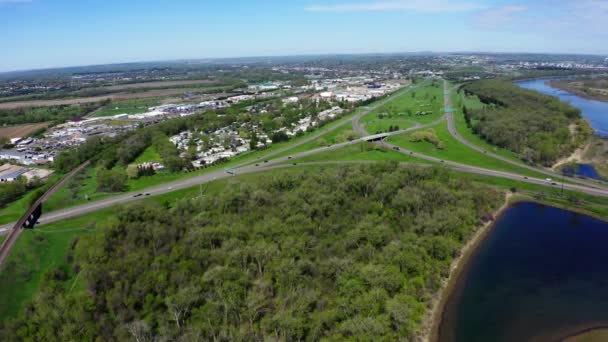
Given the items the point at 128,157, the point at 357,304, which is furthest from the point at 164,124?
the point at 357,304

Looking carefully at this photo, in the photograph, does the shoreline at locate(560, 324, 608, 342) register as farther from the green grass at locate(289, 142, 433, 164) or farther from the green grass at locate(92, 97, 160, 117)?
the green grass at locate(92, 97, 160, 117)

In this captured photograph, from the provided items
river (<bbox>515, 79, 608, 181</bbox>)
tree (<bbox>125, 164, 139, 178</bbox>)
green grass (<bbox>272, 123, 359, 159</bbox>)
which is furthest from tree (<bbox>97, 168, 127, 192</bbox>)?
river (<bbox>515, 79, 608, 181</bbox>)

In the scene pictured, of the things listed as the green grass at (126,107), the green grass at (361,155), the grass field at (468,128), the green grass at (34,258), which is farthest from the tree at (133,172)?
the green grass at (126,107)

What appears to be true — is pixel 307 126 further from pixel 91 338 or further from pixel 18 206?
pixel 91 338

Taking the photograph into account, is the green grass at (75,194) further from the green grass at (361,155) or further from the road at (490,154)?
the road at (490,154)

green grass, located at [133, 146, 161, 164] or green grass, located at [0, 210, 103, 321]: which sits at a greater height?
green grass, located at [133, 146, 161, 164]

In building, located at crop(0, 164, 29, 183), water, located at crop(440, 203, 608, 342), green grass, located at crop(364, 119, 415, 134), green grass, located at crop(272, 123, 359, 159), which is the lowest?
water, located at crop(440, 203, 608, 342)

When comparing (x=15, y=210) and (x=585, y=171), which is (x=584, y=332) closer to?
(x=585, y=171)
